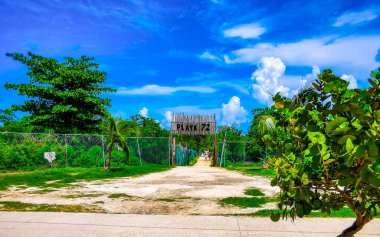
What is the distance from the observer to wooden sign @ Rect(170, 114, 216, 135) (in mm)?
30172

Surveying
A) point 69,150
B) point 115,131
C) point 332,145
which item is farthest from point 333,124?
point 69,150

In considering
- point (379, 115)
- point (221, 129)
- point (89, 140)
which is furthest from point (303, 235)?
point (221, 129)

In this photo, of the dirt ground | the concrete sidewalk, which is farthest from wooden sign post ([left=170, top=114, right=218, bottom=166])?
the concrete sidewalk

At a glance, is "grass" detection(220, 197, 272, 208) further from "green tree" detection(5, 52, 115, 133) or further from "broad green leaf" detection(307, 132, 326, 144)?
"green tree" detection(5, 52, 115, 133)

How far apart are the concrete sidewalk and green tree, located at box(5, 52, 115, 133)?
20.6 meters

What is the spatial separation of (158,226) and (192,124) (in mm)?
24474

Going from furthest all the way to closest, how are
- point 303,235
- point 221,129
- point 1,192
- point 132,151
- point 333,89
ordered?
1. point 221,129
2. point 132,151
3. point 1,192
4. point 303,235
5. point 333,89

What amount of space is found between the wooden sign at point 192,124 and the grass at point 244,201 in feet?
69.8

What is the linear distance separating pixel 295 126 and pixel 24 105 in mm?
27447

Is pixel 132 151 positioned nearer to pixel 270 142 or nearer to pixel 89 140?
pixel 89 140

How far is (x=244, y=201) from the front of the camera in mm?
8477

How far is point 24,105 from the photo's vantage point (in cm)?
2653

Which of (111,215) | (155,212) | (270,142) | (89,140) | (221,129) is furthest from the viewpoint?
(221,129)

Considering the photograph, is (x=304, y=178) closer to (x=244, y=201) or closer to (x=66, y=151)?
(x=244, y=201)
